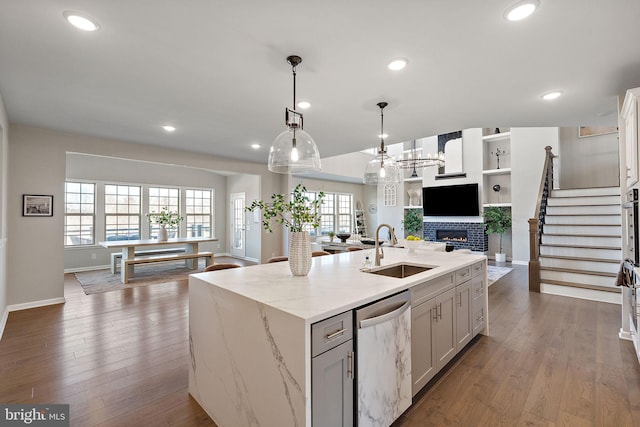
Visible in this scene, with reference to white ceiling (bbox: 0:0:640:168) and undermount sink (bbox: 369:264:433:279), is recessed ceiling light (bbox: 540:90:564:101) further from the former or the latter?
undermount sink (bbox: 369:264:433:279)

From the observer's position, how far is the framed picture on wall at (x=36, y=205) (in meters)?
4.08

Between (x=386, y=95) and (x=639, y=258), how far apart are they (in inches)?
102

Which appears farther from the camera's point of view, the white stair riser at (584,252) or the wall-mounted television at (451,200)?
the wall-mounted television at (451,200)

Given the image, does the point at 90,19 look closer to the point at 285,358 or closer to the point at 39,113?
the point at 285,358

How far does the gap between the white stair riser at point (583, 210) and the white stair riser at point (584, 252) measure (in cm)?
93

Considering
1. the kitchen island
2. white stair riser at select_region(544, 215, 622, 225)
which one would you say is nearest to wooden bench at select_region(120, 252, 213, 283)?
the kitchen island

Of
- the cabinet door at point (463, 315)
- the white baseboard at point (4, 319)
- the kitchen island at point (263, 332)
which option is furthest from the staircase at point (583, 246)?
the white baseboard at point (4, 319)

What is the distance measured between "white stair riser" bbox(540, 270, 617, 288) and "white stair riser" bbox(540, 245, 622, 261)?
0.44 meters

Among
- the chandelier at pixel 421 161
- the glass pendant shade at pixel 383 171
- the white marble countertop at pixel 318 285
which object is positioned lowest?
the white marble countertop at pixel 318 285

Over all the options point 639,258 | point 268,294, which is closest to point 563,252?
point 639,258

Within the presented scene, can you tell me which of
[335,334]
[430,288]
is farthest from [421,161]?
[335,334]

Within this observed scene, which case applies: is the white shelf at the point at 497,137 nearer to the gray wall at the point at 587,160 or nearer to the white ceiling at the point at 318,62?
the gray wall at the point at 587,160

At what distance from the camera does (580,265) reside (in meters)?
4.82

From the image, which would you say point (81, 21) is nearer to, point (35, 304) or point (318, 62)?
point (318, 62)
